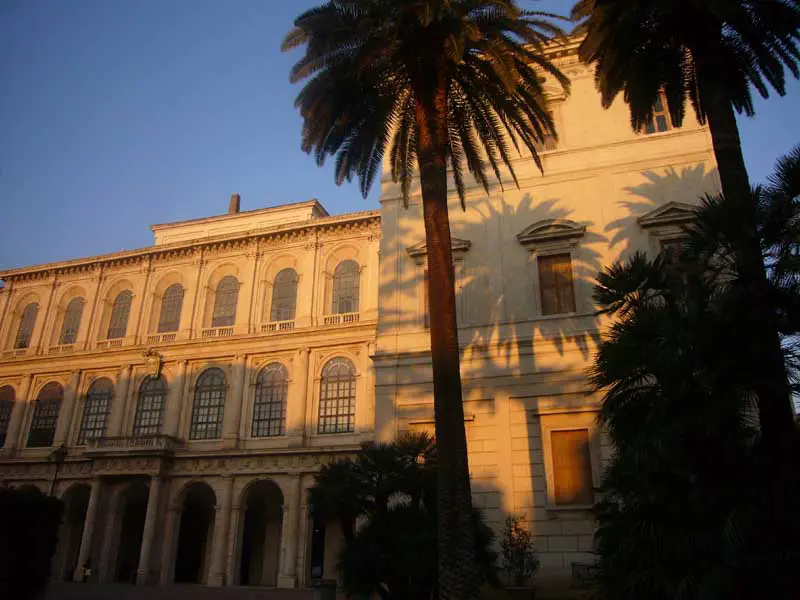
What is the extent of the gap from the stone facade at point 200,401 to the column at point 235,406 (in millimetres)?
76

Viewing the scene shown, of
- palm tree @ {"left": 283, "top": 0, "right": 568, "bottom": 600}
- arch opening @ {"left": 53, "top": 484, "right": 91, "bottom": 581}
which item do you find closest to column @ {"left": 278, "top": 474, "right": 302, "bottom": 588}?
arch opening @ {"left": 53, "top": 484, "right": 91, "bottom": 581}

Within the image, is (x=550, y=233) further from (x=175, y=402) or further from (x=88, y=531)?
(x=88, y=531)

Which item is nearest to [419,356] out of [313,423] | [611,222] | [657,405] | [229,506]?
[611,222]

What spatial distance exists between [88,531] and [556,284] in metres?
28.8

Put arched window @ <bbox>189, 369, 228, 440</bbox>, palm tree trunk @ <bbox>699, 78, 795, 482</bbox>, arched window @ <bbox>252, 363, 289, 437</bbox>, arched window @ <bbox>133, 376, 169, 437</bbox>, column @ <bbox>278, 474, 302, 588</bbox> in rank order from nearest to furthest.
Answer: palm tree trunk @ <bbox>699, 78, 795, 482</bbox>, column @ <bbox>278, 474, 302, 588</bbox>, arched window @ <bbox>252, 363, 289, 437</bbox>, arched window @ <bbox>189, 369, 228, 440</bbox>, arched window @ <bbox>133, 376, 169, 437</bbox>

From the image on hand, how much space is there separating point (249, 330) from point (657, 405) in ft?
98.3

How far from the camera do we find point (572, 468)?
1694cm

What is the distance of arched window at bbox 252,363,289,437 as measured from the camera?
35.1 meters

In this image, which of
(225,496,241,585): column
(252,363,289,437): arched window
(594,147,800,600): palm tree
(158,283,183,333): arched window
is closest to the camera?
(594,147,800,600): palm tree

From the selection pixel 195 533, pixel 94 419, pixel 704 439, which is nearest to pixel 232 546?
pixel 195 533

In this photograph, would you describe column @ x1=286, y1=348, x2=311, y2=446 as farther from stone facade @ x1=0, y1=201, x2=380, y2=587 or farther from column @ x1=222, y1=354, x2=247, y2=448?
column @ x1=222, y1=354, x2=247, y2=448

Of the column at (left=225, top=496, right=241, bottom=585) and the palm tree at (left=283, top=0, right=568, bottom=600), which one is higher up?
the palm tree at (left=283, top=0, right=568, bottom=600)

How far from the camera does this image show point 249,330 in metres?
37.6

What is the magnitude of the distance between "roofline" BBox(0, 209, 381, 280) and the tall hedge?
2758 centimetres
